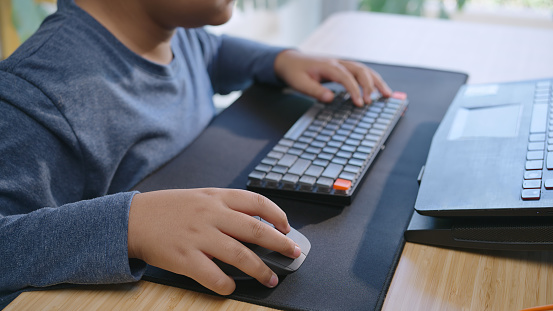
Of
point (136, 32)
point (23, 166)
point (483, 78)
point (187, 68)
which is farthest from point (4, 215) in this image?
point (483, 78)

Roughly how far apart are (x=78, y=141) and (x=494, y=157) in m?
0.48

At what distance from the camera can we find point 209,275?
0.48 m

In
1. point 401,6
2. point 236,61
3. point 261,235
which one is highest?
point 261,235

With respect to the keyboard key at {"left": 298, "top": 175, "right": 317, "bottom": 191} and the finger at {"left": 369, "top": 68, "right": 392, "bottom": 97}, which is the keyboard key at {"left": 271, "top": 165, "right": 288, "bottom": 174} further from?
the finger at {"left": 369, "top": 68, "right": 392, "bottom": 97}

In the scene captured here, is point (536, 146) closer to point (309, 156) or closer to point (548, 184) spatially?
point (548, 184)

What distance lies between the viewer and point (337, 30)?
4.08 ft

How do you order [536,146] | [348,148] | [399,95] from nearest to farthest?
[536,146] < [348,148] < [399,95]

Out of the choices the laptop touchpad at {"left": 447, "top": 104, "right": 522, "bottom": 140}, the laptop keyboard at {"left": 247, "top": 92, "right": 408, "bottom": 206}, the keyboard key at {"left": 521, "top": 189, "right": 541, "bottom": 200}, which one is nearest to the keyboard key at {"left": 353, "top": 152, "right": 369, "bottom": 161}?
the laptop keyboard at {"left": 247, "top": 92, "right": 408, "bottom": 206}

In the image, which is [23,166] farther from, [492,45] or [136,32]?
[492,45]

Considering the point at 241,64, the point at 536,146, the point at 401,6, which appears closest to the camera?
the point at 536,146

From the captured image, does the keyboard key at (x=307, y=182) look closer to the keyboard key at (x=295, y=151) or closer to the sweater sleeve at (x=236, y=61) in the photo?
the keyboard key at (x=295, y=151)

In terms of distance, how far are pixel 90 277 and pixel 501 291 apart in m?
0.36

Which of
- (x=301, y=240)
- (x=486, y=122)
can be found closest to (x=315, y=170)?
(x=301, y=240)

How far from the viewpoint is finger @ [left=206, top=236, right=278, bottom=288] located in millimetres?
482
